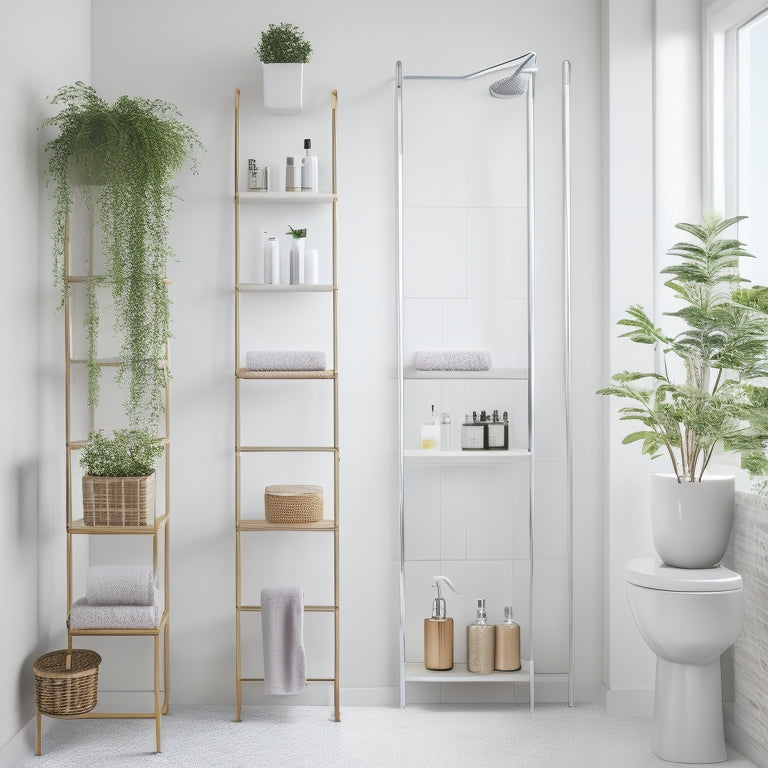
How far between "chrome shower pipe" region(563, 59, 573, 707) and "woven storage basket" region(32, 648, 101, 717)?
1.69m

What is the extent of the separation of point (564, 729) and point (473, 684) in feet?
1.29

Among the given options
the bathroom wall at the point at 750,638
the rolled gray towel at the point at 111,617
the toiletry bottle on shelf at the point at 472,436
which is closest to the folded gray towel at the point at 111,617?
the rolled gray towel at the point at 111,617

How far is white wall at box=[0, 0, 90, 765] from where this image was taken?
2621 mm

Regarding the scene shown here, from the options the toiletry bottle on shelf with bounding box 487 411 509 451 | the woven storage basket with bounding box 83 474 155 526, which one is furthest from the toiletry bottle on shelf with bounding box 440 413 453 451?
the woven storage basket with bounding box 83 474 155 526

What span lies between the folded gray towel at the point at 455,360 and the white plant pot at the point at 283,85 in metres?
1.02

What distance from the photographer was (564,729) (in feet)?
9.87

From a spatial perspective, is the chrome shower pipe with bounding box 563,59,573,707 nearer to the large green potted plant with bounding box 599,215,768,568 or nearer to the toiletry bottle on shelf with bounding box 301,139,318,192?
the large green potted plant with bounding box 599,215,768,568

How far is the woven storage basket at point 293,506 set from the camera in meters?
3.01

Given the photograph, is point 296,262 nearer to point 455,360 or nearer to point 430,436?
point 455,360

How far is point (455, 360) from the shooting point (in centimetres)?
311

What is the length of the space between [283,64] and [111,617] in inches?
77.7

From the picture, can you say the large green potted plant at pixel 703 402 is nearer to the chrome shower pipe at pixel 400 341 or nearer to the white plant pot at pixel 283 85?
the chrome shower pipe at pixel 400 341

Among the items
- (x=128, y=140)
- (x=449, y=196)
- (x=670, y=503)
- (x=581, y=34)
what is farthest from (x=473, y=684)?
(x=581, y=34)

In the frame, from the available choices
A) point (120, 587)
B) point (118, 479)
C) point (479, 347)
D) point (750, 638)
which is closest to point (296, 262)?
point (479, 347)
